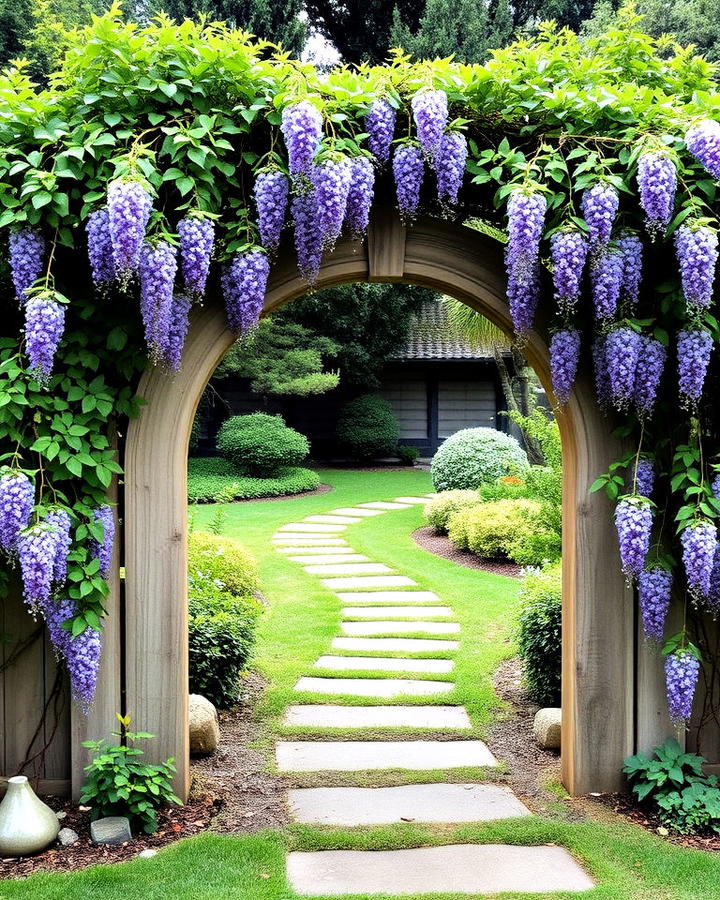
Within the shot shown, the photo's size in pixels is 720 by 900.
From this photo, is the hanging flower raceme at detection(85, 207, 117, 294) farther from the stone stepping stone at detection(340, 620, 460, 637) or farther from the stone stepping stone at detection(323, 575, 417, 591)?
the stone stepping stone at detection(323, 575, 417, 591)

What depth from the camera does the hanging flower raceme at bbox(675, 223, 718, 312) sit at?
2988 mm

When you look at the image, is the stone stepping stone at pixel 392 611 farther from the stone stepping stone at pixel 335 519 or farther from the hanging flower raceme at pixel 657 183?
the stone stepping stone at pixel 335 519

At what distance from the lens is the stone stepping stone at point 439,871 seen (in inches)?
109

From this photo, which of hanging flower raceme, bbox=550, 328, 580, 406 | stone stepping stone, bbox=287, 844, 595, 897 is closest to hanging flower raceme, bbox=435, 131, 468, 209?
hanging flower raceme, bbox=550, 328, 580, 406

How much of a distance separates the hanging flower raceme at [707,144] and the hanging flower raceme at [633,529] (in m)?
1.23

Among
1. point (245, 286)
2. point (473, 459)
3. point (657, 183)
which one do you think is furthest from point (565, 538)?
point (473, 459)

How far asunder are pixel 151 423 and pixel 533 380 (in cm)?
1270

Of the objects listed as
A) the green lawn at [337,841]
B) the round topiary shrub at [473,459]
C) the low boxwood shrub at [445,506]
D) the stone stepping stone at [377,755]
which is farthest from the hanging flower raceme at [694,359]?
the round topiary shrub at [473,459]

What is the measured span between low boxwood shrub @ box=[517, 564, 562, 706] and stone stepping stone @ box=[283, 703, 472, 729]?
1.46 ft

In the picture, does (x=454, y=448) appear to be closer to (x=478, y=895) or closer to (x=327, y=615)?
(x=327, y=615)

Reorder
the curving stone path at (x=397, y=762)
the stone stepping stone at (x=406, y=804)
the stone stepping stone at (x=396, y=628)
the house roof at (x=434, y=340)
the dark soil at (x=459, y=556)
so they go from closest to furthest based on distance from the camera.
Answer: the curving stone path at (x=397, y=762)
the stone stepping stone at (x=406, y=804)
the stone stepping stone at (x=396, y=628)
the dark soil at (x=459, y=556)
the house roof at (x=434, y=340)

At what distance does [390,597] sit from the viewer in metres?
7.07

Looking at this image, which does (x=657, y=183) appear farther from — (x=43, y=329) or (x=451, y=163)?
(x=43, y=329)

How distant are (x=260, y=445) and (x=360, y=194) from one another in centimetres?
1151
